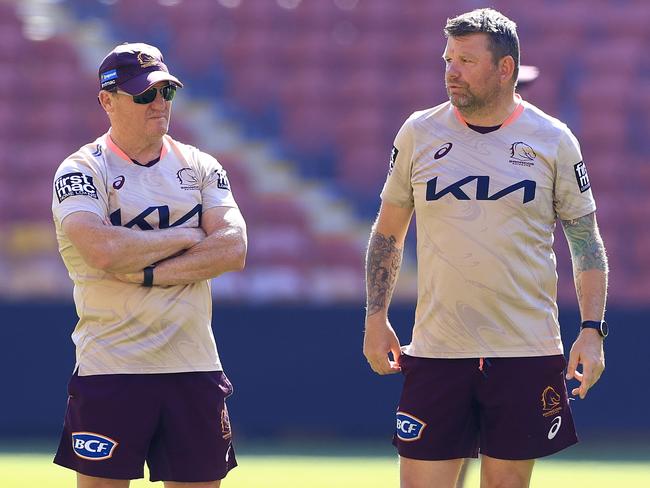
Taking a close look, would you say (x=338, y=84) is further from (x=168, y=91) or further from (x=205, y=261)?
(x=205, y=261)

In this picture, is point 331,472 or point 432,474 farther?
point 331,472

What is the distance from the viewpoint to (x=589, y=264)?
4.29m

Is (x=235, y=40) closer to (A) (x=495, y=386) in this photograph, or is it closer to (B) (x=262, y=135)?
(B) (x=262, y=135)

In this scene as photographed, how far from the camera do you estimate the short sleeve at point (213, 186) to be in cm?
428

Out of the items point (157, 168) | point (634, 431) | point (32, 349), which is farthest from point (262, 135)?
point (157, 168)

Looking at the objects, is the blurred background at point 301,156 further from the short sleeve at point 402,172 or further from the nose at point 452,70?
the nose at point 452,70

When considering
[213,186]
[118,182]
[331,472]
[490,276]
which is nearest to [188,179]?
[213,186]

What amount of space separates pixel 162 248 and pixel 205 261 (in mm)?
149

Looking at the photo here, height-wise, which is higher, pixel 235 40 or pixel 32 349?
pixel 235 40

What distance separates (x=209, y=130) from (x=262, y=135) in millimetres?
430

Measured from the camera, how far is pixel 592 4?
34.3 ft

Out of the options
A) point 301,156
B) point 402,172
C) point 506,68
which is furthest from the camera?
point 301,156

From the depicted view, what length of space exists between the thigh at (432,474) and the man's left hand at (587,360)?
1.61 feet

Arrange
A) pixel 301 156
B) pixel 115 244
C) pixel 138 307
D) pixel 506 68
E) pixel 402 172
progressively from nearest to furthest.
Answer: pixel 115 244
pixel 138 307
pixel 506 68
pixel 402 172
pixel 301 156
